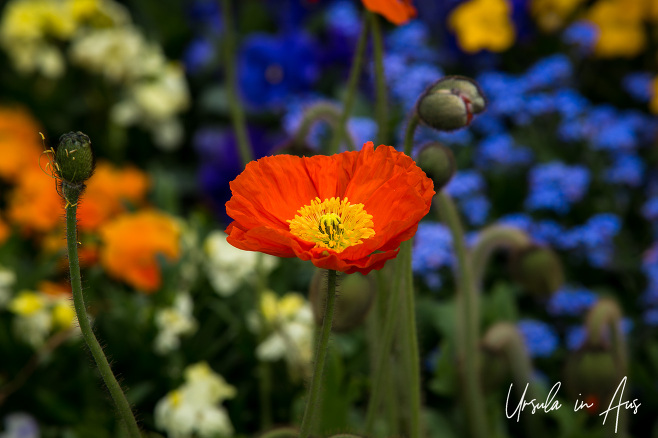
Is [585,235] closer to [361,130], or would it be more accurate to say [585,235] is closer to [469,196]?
[469,196]

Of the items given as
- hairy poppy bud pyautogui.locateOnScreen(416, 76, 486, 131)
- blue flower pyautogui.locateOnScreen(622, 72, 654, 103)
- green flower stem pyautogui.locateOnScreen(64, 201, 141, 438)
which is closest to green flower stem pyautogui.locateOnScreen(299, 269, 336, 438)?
green flower stem pyautogui.locateOnScreen(64, 201, 141, 438)

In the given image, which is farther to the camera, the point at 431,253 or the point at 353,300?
the point at 431,253

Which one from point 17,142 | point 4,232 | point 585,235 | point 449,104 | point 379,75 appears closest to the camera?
point 449,104

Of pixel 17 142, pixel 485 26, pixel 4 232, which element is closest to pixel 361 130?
pixel 485 26

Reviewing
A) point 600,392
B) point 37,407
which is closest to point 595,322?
point 600,392

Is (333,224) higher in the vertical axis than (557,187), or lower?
lower

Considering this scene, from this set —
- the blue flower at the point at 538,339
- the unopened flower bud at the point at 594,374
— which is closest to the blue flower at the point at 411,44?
the blue flower at the point at 538,339

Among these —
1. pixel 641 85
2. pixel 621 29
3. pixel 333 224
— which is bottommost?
pixel 333 224

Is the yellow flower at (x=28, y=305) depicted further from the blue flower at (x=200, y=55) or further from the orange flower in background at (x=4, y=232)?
the blue flower at (x=200, y=55)
